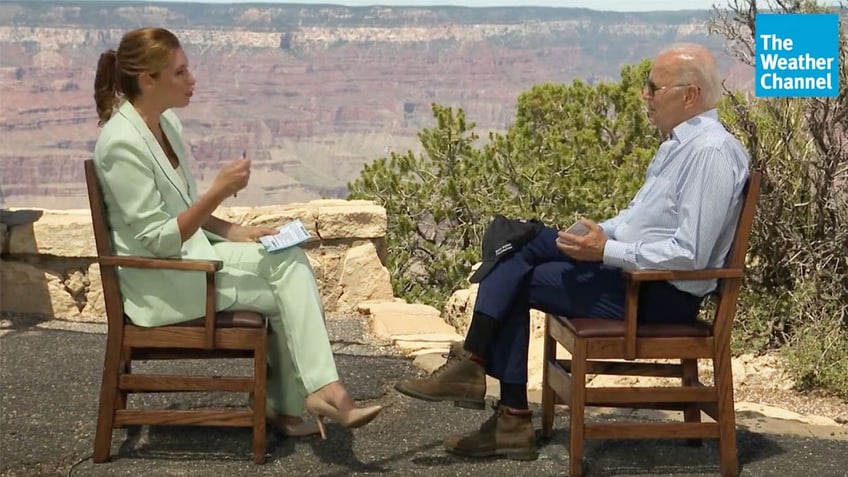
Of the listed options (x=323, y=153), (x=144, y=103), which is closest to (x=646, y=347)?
(x=144, y=103)

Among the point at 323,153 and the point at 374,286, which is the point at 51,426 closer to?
the point at 374,286

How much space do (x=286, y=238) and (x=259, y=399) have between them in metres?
0.50

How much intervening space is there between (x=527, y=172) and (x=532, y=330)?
24.4 feet

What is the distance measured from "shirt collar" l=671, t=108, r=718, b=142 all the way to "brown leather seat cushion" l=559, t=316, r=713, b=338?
22.2 inches

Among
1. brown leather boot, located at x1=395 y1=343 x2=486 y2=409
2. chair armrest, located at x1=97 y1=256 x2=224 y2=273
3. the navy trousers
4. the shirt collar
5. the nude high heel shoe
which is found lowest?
the nude high heel shoe

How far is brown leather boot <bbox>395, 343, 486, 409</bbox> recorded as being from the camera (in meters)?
4.08

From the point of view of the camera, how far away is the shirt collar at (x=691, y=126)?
3959 mm

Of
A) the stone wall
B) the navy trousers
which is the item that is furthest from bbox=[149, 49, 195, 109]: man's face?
the stone wall

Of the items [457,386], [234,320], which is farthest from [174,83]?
[457,386]

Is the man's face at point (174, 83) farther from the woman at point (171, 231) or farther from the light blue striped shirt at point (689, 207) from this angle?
the light blue striped shirt at point (689, 207)

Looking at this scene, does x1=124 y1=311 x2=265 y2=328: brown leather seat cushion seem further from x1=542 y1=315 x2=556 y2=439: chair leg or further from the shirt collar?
the shirt collar

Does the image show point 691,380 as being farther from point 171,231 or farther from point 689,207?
point 171,231

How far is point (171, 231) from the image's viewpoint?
3971mm

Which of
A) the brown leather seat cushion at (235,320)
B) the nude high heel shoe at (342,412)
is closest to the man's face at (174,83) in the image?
the brown leather seat cushion at (235,320)
